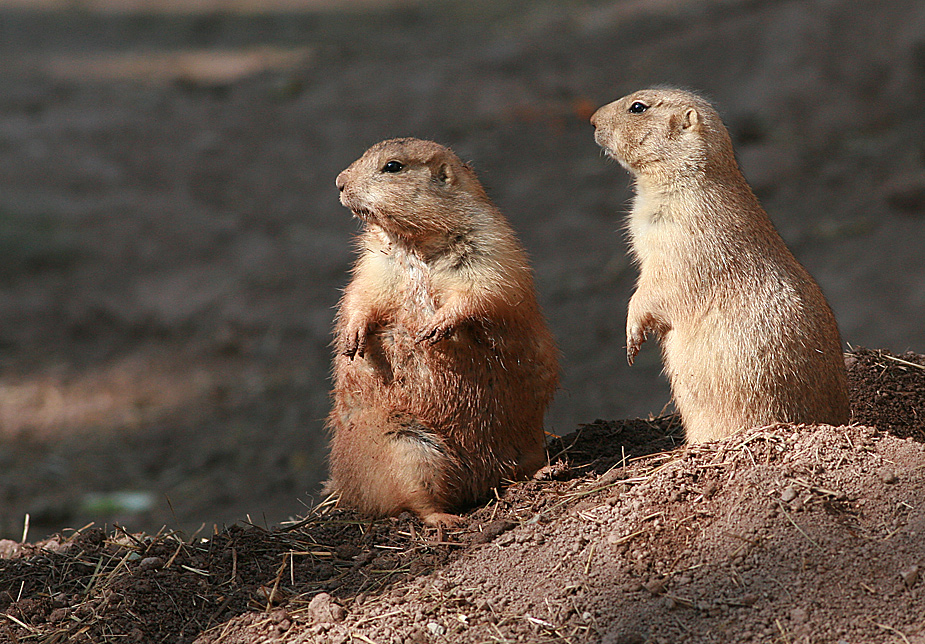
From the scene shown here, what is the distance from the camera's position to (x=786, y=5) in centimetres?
1344

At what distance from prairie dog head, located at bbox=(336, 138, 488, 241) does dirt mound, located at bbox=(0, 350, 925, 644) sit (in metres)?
1.25

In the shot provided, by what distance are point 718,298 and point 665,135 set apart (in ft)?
2.61

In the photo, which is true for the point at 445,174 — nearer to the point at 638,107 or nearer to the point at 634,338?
the point at 638,107

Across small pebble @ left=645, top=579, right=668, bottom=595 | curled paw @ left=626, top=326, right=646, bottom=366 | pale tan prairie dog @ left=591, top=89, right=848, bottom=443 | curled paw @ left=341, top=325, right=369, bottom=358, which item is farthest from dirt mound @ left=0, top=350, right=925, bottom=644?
curled paw @ left=341, top=325, right=369, bottom=358

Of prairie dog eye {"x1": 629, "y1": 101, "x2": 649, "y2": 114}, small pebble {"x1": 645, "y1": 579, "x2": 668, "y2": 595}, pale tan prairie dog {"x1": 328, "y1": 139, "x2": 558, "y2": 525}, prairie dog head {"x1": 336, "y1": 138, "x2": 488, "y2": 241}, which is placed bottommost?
small pebble {"x1": 645, "y1": 579, "x2": 668, "y2": 595}

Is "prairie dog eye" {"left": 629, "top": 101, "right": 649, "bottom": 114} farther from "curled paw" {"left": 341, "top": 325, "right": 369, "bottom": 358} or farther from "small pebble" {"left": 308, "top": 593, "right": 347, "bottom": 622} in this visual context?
"small pebble" {"left": 308, "top": 593, "right": 347, "bottom": 622}

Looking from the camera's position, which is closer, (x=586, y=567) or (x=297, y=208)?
(x=586, y=567)

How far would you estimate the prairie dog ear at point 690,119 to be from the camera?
417 centimetres

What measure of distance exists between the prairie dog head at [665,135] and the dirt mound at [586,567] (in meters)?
1.22

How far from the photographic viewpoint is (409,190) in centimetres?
424

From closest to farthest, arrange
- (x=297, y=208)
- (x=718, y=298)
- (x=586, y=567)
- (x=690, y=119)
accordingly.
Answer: (x=586, y=567)
(x=718, y=298)
(x=690, y=119)
(x=297, y=208)

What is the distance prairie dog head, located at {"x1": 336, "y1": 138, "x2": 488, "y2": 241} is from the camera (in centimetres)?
422

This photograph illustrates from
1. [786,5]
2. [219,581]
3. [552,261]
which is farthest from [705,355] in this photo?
[786,5]

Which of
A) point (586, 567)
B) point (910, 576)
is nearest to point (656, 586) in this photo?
point (586, 567)
